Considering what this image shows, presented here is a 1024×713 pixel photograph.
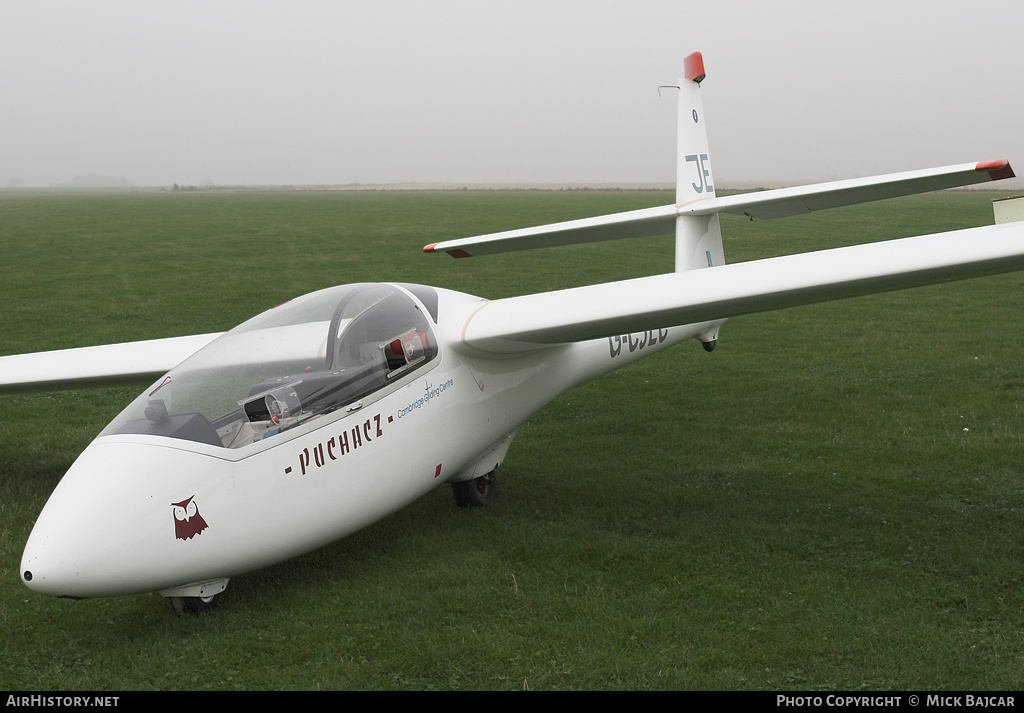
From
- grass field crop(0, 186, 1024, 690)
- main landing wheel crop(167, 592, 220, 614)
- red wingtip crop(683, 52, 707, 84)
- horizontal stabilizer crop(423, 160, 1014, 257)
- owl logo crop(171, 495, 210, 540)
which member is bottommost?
grass field crop(0, 186, 1024, 690)

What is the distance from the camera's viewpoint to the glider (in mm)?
4910

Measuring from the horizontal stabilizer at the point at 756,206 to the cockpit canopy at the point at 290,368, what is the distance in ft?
7.59

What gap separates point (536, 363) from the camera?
7.54 m

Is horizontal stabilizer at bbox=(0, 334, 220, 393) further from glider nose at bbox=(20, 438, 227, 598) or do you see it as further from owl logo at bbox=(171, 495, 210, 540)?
owl logo at bbox=(171, 495, 210, 540)

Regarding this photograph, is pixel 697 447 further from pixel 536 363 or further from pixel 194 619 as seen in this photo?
pixel 194 619

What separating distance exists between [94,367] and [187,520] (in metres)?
3.61

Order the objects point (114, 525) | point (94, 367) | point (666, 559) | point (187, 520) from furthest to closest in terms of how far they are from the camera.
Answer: point (94, 367) → point (666, 559) → point (187, 520) → point (114, 525)

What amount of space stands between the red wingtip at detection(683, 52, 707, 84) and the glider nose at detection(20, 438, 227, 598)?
7756mm

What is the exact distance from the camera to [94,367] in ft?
25.9

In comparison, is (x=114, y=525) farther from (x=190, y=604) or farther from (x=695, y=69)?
(x=695, y=69)

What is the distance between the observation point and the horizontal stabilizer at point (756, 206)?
6902 mm

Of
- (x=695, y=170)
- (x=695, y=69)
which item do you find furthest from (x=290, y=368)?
(x=695, y=69)

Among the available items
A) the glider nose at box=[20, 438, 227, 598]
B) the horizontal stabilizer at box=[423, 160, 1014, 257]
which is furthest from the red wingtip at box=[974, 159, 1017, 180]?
the glider nose at box=[20, 438, 227, 598]

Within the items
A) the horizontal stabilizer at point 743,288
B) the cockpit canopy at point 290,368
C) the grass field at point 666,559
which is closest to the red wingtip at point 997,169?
the horizontal stabilizer at point 743,288
